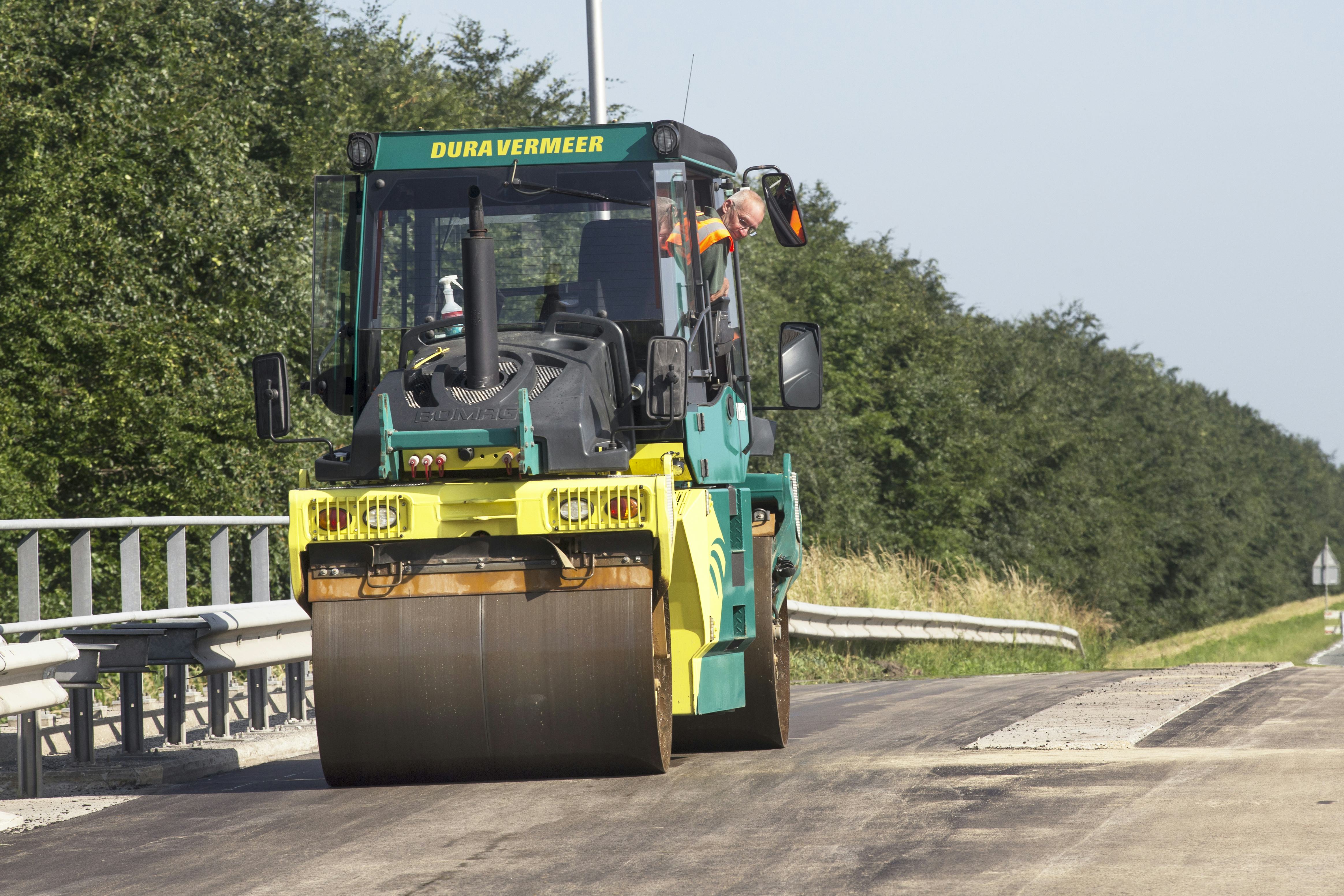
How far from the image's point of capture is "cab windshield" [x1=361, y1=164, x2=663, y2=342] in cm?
817

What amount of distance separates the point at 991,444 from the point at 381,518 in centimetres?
4615

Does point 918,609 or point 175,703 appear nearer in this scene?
point 175,703

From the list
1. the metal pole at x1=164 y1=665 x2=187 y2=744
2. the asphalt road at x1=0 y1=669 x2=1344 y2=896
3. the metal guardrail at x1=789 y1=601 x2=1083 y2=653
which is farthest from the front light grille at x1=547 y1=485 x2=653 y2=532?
the metal guardrail at x1=789 y1=601 x2=1083 y2=653

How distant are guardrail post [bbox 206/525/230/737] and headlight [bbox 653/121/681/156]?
3.71m

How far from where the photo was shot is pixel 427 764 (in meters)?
7.30

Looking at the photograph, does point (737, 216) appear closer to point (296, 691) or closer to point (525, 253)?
point (525, 253)

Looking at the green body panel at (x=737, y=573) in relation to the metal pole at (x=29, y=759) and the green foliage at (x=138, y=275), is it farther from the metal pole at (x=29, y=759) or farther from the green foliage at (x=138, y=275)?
the green foliage at (x=138, y=275)

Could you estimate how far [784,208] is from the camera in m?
8.78

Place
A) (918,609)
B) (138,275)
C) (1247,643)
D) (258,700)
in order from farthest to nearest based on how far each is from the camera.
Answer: (1247,643) → (918,609) → (138,275) → (258,700)

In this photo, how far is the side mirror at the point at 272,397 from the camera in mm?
7988

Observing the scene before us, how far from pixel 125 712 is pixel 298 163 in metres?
19.6

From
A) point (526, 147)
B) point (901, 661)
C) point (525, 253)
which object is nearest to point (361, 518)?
point (525, 253)

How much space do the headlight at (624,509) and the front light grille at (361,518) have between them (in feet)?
2.84

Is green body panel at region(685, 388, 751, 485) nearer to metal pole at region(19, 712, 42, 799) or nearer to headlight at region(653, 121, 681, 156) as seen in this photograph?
headlight at region(653, 121, 681, 156)
